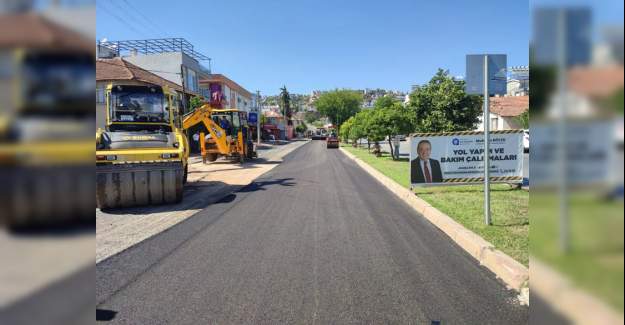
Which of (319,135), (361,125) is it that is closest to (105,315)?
(361,125)

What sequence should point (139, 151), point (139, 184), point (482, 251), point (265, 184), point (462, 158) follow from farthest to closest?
point (265, 184) < point (462, 158) < point (139, 151) < point (139, 184) < point (482, 251)

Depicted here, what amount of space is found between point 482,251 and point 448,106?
1440 cm

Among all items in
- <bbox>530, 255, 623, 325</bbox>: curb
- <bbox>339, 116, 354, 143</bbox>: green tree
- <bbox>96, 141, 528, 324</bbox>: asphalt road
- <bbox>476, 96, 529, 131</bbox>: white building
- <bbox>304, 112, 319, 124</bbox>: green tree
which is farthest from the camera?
<bbox>304, 112, 319, 124</bbox>: green tree

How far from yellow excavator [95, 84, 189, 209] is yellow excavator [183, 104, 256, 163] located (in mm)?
8907

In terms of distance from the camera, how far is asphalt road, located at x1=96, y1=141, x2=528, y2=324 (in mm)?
3604

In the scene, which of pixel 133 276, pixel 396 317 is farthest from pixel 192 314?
pixel 396 317

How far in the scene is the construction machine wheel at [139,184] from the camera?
847 centimetres

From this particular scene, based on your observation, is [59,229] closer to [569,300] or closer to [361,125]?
[569,300]

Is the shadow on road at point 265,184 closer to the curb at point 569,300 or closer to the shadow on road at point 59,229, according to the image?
the shadow on road at point 59,229

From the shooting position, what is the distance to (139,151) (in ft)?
29.5

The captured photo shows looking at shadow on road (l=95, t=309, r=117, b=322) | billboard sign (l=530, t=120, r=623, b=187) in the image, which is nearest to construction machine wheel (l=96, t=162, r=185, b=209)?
shadow on road (l=95, t=309, r=117, b=322)

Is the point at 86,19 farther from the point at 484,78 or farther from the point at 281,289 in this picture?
the point at 484,78

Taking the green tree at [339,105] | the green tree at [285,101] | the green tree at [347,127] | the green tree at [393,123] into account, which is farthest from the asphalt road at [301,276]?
the green tree at [285,101]

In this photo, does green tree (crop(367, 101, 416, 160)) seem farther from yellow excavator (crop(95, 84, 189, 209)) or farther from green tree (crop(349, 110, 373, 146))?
yellow excavator (crop(95, 84, 189, 209))
